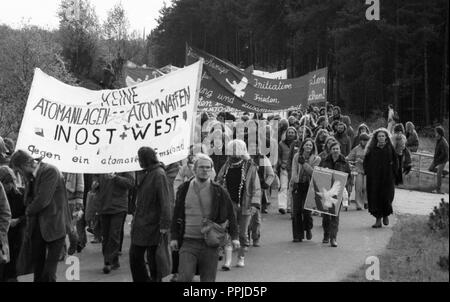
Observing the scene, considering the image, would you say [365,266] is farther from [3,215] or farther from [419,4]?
[419,4]

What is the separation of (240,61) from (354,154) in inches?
2402

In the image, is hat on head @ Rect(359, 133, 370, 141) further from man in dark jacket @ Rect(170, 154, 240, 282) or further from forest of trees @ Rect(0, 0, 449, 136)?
man in dark jacket @ Rect(170, 154, 240, 282)

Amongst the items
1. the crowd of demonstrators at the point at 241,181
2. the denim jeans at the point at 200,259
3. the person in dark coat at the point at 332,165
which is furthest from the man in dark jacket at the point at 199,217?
the person in dark coat at the point at 332,165

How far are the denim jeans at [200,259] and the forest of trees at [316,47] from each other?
1005 cm

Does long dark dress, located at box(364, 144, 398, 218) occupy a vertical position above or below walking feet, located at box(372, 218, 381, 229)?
above

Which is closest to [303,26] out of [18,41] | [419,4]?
[419,4]

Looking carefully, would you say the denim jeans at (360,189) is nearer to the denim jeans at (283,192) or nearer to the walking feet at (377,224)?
the denim jeans at (283,192)

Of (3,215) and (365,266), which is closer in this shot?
(3,215)

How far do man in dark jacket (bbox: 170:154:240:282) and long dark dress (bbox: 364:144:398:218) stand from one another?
6.18m

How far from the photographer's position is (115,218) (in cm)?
993

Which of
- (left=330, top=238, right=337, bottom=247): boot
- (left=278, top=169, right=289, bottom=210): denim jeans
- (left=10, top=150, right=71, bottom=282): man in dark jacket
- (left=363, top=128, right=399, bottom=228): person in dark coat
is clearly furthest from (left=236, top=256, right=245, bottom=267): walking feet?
(left=278, top=169, right=289, bottom=210): denim jeans

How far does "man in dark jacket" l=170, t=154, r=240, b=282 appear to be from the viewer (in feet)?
24.4

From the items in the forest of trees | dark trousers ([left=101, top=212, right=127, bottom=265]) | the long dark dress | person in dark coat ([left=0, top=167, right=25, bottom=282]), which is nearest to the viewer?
person in dark coat ([left=0, top=167, right=25, bottom=282])

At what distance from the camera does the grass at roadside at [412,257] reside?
7.46m
